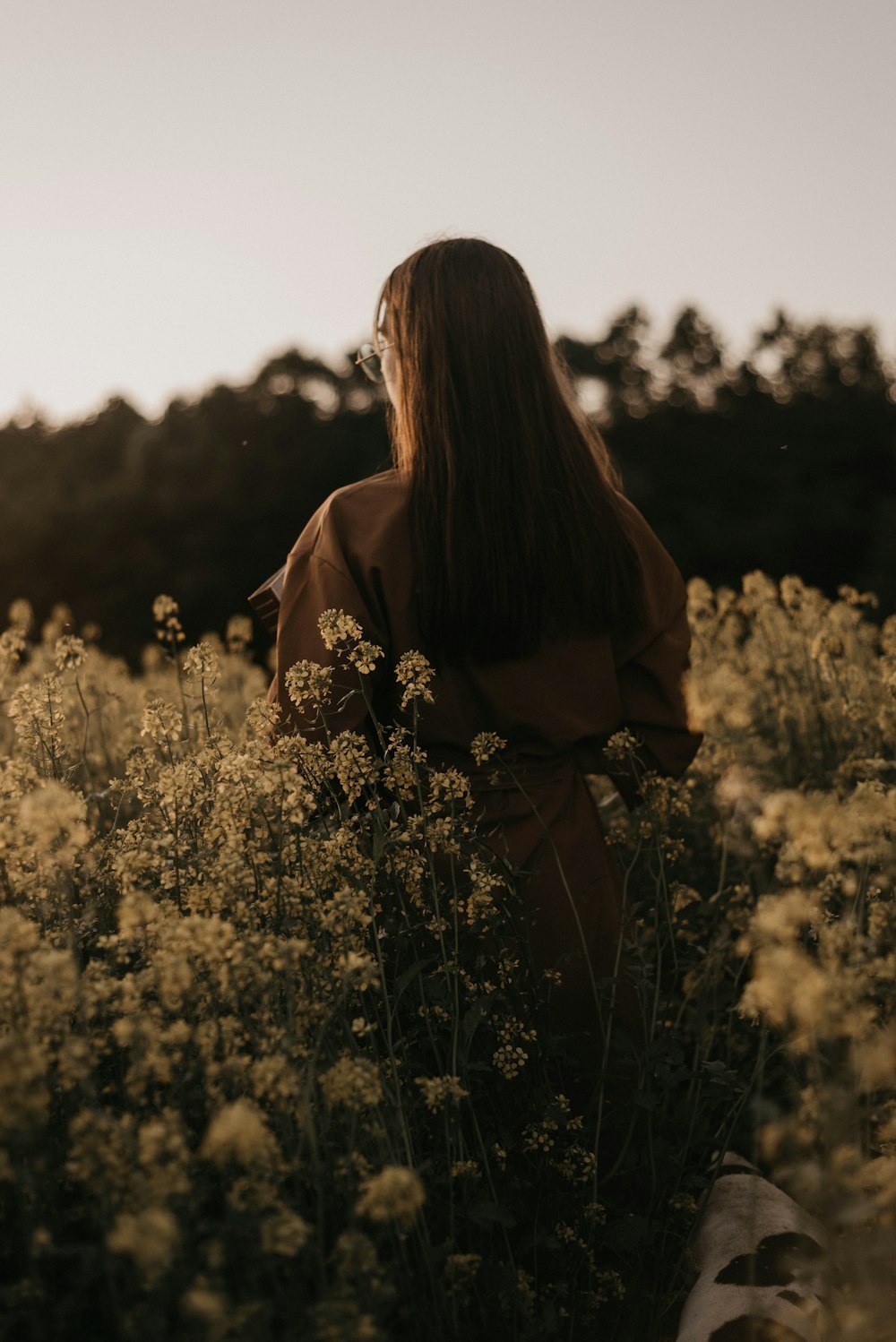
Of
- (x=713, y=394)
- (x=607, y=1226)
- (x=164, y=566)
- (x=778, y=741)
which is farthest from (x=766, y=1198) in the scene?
(x=713, y=394)

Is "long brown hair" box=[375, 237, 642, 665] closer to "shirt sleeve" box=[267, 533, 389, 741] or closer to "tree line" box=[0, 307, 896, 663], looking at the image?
"shirt sleeve" box=[267, 533, 389, 741]

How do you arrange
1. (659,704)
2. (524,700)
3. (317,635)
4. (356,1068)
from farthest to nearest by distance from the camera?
(659,704) → (524,700) → (317,635) → (356,1068)

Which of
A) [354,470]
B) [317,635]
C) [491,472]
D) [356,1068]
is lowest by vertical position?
[356,1068]

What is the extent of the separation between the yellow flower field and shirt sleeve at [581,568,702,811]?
7cm

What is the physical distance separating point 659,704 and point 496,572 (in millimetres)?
643

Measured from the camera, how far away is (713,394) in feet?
64.1

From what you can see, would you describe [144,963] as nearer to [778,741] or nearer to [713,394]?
[778,741]

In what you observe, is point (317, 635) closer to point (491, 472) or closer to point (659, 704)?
point (491, 472)

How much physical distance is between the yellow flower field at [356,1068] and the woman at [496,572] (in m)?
0.12

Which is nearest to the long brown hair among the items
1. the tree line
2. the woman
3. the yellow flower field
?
the woman

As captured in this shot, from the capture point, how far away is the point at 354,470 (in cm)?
1741

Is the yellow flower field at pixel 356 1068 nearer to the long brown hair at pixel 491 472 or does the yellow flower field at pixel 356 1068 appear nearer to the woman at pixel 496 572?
the woman at pixel 496 572

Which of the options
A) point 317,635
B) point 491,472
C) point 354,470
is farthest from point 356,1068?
point 354,470

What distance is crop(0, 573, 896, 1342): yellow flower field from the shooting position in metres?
1.30
